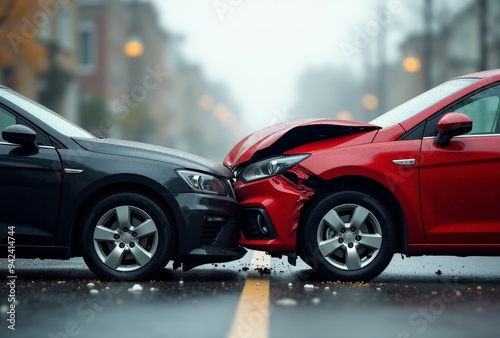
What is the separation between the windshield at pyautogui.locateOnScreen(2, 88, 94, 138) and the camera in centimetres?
725

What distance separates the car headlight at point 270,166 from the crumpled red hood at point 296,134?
0.11 meters

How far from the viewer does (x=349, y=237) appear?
7031 mm

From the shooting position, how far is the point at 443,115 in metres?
7.17

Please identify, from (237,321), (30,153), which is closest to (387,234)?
(237,321)

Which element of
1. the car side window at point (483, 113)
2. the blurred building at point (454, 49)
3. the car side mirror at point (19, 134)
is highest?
the blurred building at point (454, 49)

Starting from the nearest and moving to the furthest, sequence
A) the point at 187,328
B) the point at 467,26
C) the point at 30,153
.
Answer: the point at 187,328, the point at 30,153, the point at 467,26

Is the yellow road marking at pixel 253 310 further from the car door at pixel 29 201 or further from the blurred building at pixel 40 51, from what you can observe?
the blurred building at pixel 40 51

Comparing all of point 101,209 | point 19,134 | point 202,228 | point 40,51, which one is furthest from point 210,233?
point 40,51

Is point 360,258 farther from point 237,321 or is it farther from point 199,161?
point 237,321

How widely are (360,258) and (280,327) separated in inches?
85.4

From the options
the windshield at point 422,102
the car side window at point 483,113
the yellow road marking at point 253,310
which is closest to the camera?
the yellow road marking at point 253,310

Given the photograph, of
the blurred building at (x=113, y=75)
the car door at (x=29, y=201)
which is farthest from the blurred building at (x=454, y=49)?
the car door at (x=29, y=201)

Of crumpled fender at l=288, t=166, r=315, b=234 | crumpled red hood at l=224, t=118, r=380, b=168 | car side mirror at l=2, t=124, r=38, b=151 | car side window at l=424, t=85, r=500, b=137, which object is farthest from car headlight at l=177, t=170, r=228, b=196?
car side window at l=424, t=85, r=500, b=137

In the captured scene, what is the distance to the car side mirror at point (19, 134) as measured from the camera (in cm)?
680
